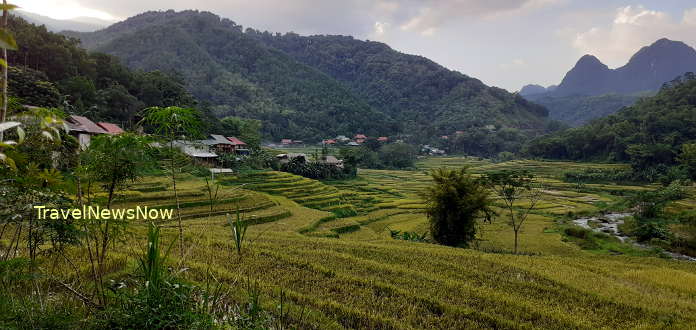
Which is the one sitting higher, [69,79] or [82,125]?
[69,79]

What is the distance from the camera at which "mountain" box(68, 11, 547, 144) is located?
102062mm

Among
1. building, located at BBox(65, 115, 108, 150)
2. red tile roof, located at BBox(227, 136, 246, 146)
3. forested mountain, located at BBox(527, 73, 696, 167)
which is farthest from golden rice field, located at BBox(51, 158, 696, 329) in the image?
forested mountain, located at BBox(527, 73, 696, 167)

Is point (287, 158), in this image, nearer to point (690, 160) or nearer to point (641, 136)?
point (690, 160)

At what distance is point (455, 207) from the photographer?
20016 mm

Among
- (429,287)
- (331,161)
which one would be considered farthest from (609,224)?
(331,161)

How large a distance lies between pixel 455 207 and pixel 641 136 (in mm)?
58910

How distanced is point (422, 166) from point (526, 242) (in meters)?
51.9

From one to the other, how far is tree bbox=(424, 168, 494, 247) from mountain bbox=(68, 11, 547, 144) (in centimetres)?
7534

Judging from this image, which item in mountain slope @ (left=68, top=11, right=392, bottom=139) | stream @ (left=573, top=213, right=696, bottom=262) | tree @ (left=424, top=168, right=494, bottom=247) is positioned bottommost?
stream @ (left=573, top=213, right=696, bottom=262)

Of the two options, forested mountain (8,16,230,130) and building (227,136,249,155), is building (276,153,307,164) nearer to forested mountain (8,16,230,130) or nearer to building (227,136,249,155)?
building (227,136,249,155)

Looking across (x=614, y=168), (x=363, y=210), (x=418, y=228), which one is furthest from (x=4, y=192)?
(x=614, y=168)

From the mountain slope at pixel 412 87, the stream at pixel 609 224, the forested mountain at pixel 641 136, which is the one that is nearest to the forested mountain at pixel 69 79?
the stream at pixel 609 224

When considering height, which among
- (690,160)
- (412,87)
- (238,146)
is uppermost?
(412,87)

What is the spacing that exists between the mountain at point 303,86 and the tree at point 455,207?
75335 mm
